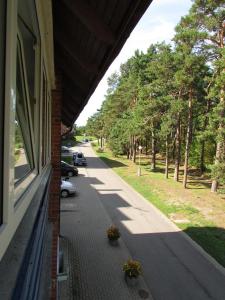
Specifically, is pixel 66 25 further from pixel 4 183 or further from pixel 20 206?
pixel 4 183

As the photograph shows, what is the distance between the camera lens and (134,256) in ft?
45.8


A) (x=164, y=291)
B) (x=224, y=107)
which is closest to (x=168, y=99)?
(x=224, y=107)

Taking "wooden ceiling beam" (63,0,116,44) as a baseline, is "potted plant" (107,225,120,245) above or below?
below

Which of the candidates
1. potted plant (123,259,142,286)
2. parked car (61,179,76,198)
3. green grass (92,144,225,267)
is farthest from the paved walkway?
parked car (61,179,76,198)

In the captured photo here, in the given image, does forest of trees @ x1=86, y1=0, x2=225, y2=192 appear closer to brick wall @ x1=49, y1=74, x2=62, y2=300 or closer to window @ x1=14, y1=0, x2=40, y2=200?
brick wall @ x1=49, y1=74, x2=62, y2=300

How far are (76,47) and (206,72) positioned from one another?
82.6 feet

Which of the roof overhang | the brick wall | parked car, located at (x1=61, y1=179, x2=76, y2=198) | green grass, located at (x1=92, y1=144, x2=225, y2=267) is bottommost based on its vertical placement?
green grass, located at (x1=92, y1=144, x2=225, y2=267)

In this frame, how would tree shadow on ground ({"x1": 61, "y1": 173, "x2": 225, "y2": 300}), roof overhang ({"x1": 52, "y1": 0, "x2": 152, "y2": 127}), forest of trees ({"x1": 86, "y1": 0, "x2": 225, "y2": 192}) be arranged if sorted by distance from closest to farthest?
roof overhang ({"x1": 52, "y1": 0, "x2": 152, "y2": 127}) → tree shadow on ground ({"x1": 61, "y1": 173, "x2": 225, "y2": 300}) → forest of trees ({"x1": 86, "y1": 0, "x2": 225, "y2": 192})

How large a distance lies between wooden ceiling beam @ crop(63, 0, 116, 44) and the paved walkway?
29.2ft

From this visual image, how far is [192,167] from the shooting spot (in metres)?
41.5

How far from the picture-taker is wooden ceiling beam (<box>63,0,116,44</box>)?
119 inches

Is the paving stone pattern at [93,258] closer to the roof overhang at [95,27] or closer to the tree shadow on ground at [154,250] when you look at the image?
the tree shadow on ground at [154,250]

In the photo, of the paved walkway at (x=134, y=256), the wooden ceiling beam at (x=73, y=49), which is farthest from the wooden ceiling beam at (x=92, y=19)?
the paved walkway at (x=134, y=256)

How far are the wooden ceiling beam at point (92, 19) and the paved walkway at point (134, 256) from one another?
8.91 meters
